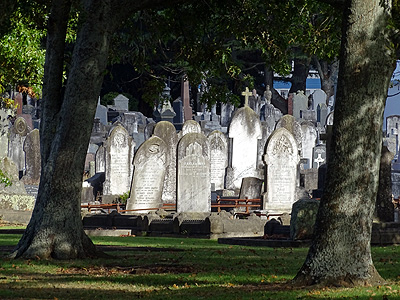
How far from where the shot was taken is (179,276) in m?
10.1

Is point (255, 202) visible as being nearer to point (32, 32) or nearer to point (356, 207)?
point (32, 32)

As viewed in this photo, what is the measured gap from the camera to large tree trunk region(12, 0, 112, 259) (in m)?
11.9

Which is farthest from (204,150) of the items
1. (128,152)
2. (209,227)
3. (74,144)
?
(74,144)

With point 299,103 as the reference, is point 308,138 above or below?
below

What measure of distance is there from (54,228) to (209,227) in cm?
642

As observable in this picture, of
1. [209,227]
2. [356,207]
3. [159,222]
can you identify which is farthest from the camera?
[159,222]

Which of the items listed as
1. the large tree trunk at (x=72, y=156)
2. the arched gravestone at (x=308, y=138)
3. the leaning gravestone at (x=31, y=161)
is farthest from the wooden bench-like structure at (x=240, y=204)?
the arched gravestone at (x=308, y=138)

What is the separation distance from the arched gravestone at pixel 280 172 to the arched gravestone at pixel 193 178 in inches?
76.7

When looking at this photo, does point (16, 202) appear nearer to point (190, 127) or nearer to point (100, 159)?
point (100, 159)

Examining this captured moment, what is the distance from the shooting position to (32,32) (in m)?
19.0

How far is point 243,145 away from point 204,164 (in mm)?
9488

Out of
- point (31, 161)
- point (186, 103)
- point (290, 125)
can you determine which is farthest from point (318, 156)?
point (186, 103)

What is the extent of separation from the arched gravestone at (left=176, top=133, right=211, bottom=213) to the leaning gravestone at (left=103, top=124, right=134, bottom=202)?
6.35m

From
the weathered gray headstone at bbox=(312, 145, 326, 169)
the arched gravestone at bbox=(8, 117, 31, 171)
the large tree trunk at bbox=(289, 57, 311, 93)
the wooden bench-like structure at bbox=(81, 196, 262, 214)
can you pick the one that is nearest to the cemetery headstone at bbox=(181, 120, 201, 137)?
the weathered gray headstone at bbox=(312, 145, 326, 169)
